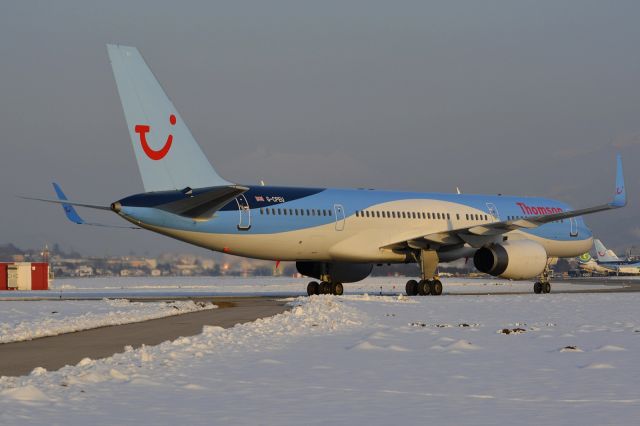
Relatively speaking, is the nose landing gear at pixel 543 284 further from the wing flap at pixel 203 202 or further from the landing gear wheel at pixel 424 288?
the wing flap at pixel 203 202

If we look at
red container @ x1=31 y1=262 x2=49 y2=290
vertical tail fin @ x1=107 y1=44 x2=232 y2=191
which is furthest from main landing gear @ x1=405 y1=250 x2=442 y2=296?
red container @ x1=31 y1=262 x2=49 y2=290

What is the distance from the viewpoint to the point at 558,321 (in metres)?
21.4

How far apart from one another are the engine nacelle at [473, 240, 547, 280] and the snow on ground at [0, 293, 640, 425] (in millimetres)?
17223

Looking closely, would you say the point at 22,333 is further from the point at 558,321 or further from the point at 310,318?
the point at 558,321

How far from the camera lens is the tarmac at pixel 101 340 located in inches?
510

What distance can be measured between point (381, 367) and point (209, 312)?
13111 millimetres

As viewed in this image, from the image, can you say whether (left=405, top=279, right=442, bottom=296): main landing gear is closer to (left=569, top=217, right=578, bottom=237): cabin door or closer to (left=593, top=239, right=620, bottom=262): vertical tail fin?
(left=569, top=217, right=578, bottom=237): cabin door

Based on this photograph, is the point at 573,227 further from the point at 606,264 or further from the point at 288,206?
the point at 606,264

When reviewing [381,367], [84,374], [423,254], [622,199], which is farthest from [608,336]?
[622,199]

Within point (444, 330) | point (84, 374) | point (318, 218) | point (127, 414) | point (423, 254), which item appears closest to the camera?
point (127, 414)

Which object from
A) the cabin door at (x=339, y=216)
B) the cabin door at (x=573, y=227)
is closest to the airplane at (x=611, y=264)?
the cabin door at (x=573, y=227)

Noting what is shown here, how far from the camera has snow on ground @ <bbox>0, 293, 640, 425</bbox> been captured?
27.6 feet

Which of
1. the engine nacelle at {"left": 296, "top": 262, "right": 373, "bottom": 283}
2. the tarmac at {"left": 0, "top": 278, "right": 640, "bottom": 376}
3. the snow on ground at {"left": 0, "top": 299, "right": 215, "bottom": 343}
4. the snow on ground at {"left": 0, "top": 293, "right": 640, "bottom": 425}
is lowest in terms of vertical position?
the snow on ground at {"left": 0, "top": 293, "right": 640, "bottom": 425}

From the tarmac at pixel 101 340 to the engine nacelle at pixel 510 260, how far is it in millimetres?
14586
